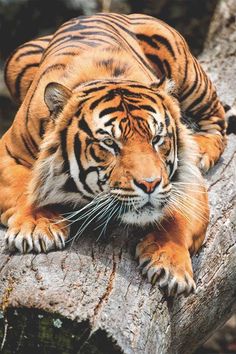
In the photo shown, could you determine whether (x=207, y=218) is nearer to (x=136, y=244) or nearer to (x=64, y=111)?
(x=136, y=244)

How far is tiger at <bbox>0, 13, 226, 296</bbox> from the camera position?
3.61 m

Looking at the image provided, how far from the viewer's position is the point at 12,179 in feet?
13.6

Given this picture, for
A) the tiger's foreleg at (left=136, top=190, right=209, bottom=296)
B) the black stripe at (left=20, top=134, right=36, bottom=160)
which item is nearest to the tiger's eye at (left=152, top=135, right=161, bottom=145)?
the tiger's foreleg at (left=136, top=190, right=209, bottom=296)

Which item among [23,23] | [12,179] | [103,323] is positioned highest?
[103,323]

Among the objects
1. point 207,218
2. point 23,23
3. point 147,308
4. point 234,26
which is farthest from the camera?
point 23,23

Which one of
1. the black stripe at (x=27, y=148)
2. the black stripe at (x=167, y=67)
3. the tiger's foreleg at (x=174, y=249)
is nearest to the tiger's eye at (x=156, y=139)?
the tiger's foreleg at (x=174, y=249)

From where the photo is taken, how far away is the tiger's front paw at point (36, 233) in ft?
12.0

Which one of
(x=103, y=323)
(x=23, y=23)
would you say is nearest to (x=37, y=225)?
(x=103, y=323)

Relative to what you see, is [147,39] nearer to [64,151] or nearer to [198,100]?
[198,100]

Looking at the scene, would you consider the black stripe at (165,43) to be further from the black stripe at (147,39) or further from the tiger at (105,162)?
the tiger at (105,162)

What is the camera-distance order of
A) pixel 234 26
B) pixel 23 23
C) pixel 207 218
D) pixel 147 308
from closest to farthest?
1. pixel 147 308
2. pixel 207 218
3. pixel 234 26
4. pixel 23 23

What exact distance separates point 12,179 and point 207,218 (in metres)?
0.94

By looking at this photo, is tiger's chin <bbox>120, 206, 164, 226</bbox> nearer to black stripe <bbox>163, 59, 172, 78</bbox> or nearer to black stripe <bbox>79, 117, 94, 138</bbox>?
black stripe <bbox>79, 117, 94, 138</bbox>

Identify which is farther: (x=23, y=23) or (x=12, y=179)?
(x=23, y=23)
